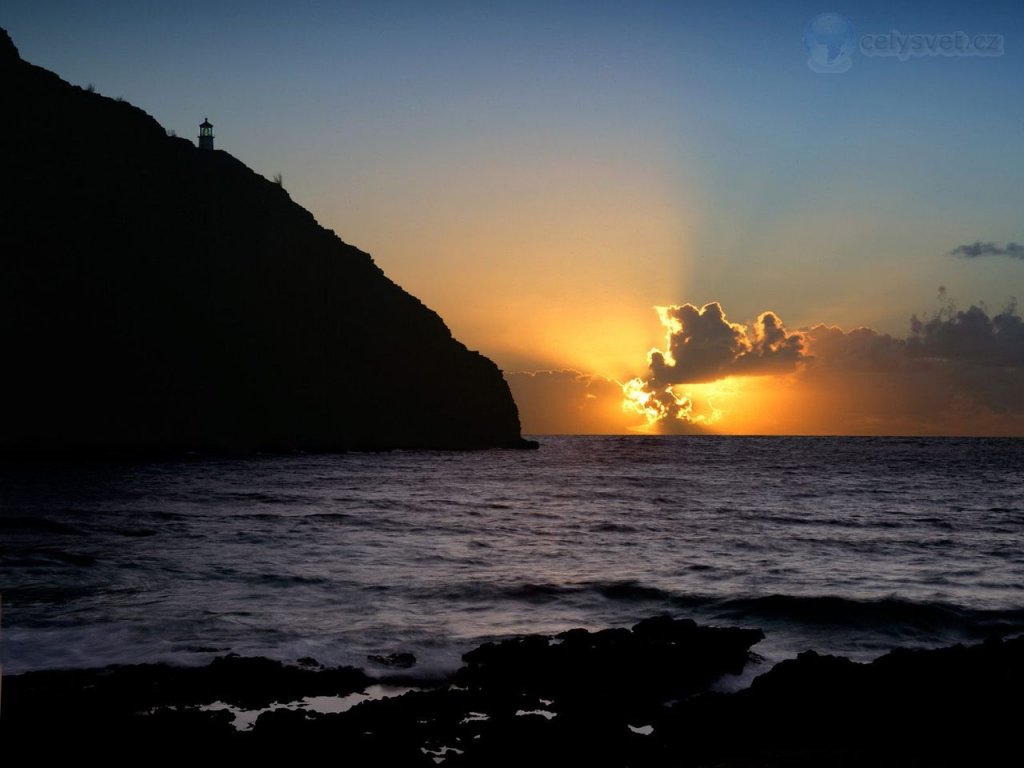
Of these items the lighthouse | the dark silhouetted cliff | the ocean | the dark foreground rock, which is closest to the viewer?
the dark foreground rock

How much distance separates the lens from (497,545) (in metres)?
25.7

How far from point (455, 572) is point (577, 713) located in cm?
1132

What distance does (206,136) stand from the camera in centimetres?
10775

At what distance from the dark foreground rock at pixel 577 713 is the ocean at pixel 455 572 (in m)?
1.56

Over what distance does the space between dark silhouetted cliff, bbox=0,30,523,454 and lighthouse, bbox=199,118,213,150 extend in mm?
3740

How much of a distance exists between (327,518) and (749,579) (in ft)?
A: 58.1

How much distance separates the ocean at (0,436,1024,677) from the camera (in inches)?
567

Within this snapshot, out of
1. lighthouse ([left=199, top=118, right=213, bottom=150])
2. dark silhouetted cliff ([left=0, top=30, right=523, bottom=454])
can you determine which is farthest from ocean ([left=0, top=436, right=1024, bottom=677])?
lighthouse ([left=199, top=118, right=213, bottom=150])

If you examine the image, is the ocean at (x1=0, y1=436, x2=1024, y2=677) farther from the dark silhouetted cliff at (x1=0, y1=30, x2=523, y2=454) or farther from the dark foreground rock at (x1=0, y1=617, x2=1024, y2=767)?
the dark silhouetted cliff at (x1=0, y1=30, x2=523, y2=454)

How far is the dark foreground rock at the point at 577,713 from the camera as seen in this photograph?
8.62 metres

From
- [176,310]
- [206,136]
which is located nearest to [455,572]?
[176,310]

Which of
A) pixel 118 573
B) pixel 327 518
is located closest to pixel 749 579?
pixel 118 573

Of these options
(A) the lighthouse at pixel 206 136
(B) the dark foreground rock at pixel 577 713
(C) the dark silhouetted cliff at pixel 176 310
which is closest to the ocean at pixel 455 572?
(B) the dark foreground rock at pixel 577 713

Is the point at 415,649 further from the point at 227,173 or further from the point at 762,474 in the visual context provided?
the point at 227,173
